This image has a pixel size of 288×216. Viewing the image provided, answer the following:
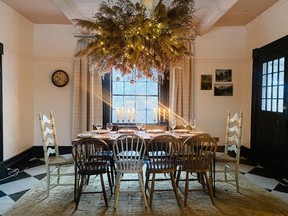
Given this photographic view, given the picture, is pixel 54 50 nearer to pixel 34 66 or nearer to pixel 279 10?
pixel 34 66

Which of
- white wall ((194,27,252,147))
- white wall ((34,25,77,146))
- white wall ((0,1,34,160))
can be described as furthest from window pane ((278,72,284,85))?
white wall ((0,1,34,160))

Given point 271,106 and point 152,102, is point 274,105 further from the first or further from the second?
point 152,102

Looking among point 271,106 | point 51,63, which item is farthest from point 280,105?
point 51,63

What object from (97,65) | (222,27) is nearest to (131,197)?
(97,65)

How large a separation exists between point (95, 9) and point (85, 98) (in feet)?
6.41

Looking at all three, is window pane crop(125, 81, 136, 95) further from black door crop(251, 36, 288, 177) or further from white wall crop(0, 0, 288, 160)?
black door crop(251, 36, 288, 177)

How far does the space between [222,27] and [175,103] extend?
2.09 meters

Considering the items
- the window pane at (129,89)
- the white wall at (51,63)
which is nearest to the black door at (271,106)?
the window pane at (129,89)

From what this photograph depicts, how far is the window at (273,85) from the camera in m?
4.66

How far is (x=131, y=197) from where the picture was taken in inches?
145

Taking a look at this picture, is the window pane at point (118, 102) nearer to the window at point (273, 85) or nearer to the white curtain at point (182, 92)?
the white curtain at point (182, 92)

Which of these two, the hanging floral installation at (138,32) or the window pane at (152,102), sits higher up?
the hanging floral installation at (138,32)

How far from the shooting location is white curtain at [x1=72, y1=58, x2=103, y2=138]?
19.9 feet

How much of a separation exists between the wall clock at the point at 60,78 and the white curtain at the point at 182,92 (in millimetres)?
2436
